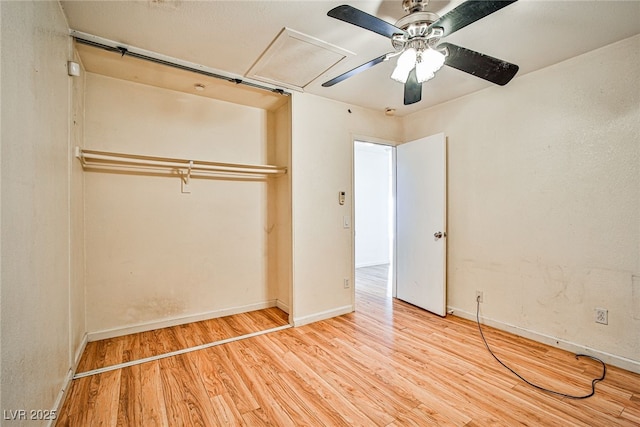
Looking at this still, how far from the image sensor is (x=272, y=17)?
1.87m

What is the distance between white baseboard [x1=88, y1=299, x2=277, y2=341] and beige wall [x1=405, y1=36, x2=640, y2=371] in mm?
2345

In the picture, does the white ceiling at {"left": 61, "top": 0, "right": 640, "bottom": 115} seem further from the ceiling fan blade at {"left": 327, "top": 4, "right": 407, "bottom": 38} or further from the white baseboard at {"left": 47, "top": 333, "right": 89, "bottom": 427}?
the white baseboard at {"left": 47, "top": 333, "right": 89, "bottom": 427}

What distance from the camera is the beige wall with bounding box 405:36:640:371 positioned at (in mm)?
2184

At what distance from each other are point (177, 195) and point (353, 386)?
7.99 feet

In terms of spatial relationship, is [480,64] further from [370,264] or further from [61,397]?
[370,264]

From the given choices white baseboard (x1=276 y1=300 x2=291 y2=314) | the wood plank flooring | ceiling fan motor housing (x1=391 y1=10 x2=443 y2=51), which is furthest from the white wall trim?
ceiling fan motor housing (x1=391 y1=10 x2=443 y2=51)

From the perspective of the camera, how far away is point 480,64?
185cm

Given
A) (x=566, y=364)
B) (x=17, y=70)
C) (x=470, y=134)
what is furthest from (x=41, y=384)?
(x=470, y=134)

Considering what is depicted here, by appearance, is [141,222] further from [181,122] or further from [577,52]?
[577,52]

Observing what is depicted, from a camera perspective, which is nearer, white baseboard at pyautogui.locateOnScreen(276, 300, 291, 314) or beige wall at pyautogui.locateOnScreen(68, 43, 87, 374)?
beige wall at pyautogui.locateOnScreen(68, 43, 87, 374)

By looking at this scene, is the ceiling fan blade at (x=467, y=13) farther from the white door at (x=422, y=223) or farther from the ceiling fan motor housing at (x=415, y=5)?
the white door at (x=422, y=223)

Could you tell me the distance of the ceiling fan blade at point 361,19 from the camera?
1.35m

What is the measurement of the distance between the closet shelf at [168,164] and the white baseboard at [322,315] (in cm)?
164

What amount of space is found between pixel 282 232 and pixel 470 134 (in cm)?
241
